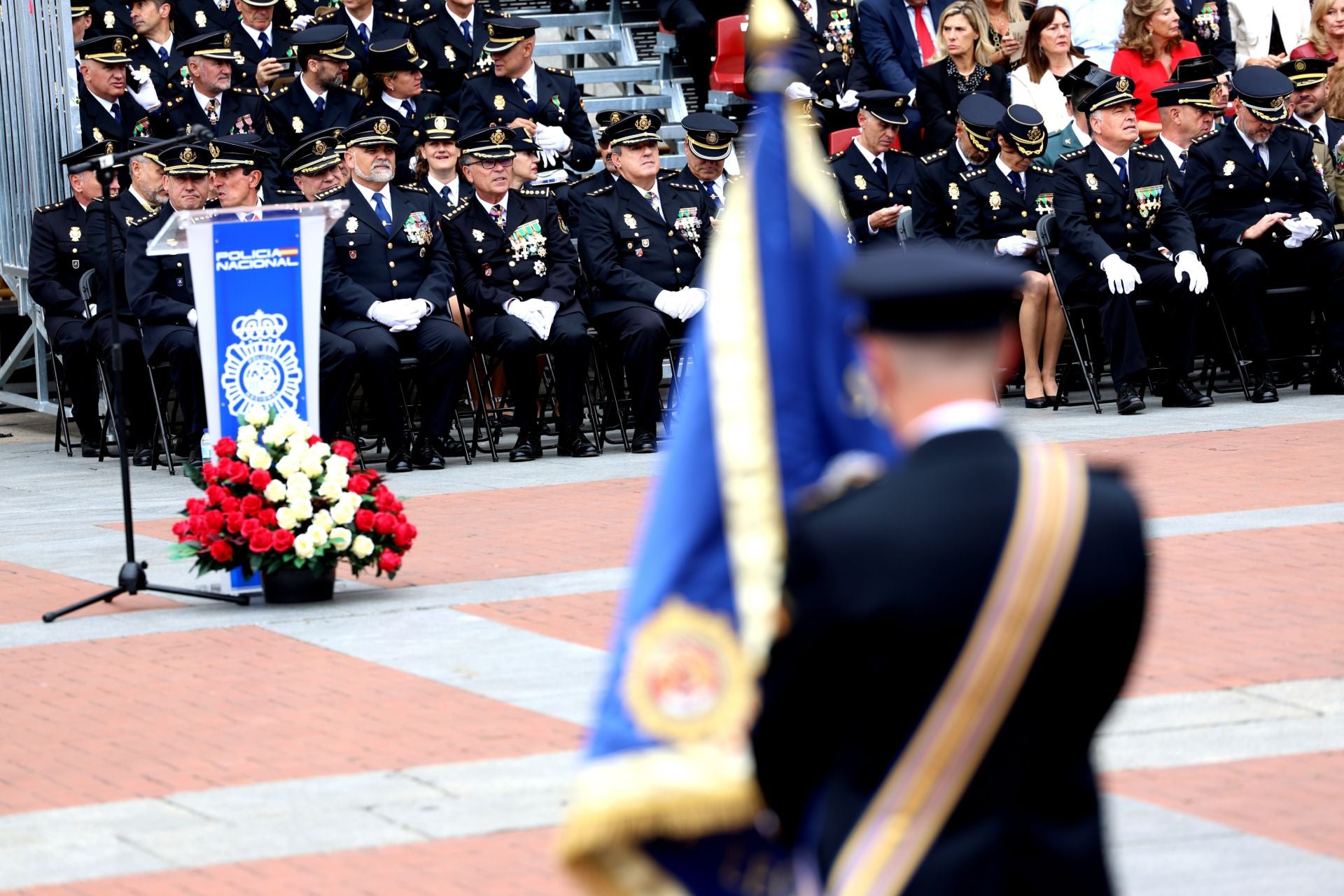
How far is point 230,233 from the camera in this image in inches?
346

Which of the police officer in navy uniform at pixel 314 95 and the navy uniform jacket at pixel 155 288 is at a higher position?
the police officer in navy uniform at pixel 314 95

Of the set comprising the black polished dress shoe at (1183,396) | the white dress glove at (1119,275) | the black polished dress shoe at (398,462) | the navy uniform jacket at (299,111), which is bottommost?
the black polished dress shoe at (398,462)

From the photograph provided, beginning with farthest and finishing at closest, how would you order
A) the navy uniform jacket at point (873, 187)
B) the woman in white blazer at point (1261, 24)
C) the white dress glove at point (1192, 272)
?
1. the woman in white blazer at point (1261, 24)
2. the navy uniform jacket at point (873, 187)
3. the white dress glove at point (1192, 272)

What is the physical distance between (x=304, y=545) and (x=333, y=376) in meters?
4.56

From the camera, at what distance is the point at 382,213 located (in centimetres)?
1346

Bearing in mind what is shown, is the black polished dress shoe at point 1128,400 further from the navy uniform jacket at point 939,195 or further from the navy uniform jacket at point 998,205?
the navy uniform jacket at point 939,195

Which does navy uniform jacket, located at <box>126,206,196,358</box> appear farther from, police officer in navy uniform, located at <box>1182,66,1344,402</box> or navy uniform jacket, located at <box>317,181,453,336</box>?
police officer in navy uniform, located at <box>1182,66,1344,402</box>

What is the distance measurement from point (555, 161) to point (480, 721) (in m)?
9.61

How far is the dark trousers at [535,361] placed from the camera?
1330cm

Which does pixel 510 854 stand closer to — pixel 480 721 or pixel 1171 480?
pixel 480 721

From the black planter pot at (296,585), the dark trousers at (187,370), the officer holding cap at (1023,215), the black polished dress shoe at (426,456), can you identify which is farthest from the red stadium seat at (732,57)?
the black planter pot at (296,585)

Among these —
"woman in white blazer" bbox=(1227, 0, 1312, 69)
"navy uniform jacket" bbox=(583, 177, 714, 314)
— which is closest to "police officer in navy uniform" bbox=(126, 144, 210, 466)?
"navy uniform jacket" bbox=(583, 177, 714, 314)

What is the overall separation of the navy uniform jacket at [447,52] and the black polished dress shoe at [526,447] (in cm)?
357

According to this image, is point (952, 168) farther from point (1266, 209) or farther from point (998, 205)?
point (1266, 209)
